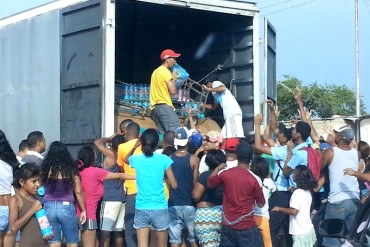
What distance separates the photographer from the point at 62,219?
8.45 meters

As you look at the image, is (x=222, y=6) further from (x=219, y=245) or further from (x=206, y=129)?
(x=219, y=245)

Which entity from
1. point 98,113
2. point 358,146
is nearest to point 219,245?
point 98,113

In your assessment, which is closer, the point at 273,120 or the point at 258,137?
the point at 258,137

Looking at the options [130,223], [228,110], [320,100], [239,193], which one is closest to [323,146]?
[228,110]

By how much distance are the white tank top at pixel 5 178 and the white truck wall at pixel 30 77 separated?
2151 millimetres

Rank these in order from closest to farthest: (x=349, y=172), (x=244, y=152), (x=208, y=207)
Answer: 1. (x=244, y=152)
2. (x=349, y=172)
3. (x=208, y=207)

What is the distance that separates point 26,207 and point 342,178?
3.76 metres

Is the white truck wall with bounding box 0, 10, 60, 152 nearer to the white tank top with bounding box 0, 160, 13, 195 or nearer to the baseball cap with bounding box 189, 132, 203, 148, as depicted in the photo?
the baseball cap with bounding box 189, 132, 203, 148

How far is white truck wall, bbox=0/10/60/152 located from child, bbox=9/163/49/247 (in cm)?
279

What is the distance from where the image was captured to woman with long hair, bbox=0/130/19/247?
306 inches

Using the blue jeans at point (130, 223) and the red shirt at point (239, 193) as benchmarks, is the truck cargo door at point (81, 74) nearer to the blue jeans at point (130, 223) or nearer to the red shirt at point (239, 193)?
the blue jeans at point (130, 223)

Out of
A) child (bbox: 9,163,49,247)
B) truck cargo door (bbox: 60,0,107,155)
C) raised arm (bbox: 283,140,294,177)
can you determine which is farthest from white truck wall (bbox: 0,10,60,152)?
raised arm (bbox: 283,140,294,177)

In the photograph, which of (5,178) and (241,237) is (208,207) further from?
(5,178)

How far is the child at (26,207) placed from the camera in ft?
24.1
